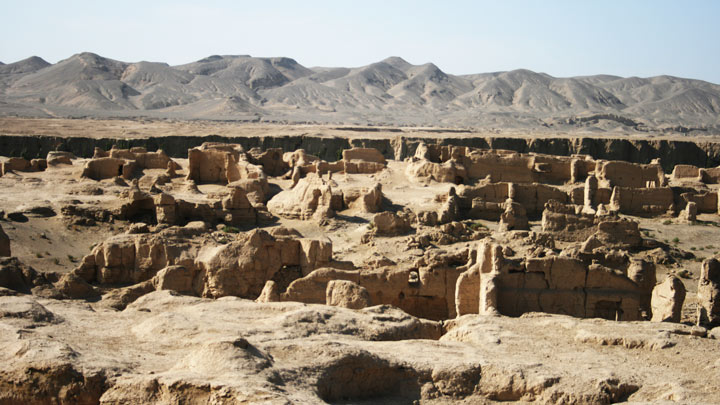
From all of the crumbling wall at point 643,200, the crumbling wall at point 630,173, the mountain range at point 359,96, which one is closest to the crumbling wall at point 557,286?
the crumbling wall at point 643,200

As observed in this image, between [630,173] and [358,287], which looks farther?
[630,173]

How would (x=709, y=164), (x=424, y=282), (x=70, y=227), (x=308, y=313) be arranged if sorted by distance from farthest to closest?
Answer: (x=709, y=164), (x=70, y=227), (x=424, y=282), (x=308, y=313)

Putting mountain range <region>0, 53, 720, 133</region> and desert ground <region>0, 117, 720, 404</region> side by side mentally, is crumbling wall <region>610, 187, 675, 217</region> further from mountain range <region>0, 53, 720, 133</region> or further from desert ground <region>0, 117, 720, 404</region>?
mountain range <region>0, 53, 720, 133</region>

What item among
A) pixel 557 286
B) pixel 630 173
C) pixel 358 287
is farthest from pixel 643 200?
pixel 358 287

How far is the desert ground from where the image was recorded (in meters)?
8.29

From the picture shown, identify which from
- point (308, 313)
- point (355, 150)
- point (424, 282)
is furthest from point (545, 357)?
point (355, 150)

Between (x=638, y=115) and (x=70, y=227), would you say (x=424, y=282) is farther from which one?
(x=638, y=115)

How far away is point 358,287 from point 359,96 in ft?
430

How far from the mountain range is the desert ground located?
71296 millimetres

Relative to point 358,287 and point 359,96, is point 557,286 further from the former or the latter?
point 359,96

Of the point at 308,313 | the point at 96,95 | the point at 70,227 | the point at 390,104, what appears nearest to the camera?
the point at 308,313

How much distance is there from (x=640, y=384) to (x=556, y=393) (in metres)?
1.04

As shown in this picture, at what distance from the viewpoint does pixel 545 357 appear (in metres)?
9.51

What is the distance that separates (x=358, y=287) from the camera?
12141 millimetres
